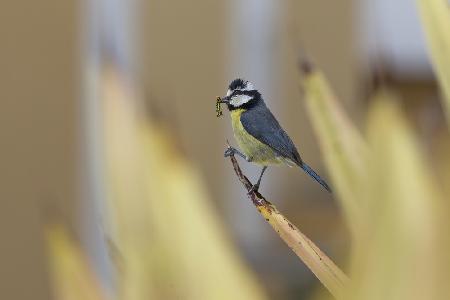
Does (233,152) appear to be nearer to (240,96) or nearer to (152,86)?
(240,96)

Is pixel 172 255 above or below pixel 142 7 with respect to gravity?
below

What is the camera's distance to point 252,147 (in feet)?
1.88

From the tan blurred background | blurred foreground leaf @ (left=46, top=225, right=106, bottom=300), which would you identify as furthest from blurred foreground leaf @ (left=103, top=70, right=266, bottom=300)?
the tan blurred background

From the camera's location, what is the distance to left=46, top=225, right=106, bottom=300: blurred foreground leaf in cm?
48

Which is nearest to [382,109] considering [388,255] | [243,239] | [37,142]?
[388,255]

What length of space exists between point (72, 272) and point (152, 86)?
278cm

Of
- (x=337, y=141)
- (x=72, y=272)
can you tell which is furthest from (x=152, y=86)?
(x=72, y=272)

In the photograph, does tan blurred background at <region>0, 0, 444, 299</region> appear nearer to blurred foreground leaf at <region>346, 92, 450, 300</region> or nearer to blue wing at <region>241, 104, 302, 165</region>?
blue wing at <region>241, 104, 302, 165</region>

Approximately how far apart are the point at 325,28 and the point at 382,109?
347 centimetres

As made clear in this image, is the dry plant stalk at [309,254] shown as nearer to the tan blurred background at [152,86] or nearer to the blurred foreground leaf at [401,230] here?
the blurred foreground leaf at [401,230]

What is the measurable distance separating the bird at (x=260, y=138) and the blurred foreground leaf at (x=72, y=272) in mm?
94

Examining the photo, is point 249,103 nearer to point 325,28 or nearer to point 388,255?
point 388,255

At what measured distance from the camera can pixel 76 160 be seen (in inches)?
139

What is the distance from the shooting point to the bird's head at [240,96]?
61cm
